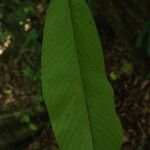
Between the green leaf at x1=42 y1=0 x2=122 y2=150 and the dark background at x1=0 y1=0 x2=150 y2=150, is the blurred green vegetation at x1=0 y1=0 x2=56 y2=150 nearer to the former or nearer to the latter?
the dark background at x1=0 y1=0 x2=150 y2=150

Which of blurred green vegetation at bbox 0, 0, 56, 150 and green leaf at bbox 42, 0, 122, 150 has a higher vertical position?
Answer: green leaf at bbox 42, 0, 122, 150

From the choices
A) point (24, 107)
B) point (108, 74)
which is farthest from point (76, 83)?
point (24, 107)

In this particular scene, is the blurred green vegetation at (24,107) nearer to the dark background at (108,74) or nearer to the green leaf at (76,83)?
the dark background at (108,74)

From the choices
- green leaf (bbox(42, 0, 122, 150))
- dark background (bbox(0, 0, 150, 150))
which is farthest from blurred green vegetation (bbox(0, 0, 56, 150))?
green leaf (bbox(42, 0, 122, 150))

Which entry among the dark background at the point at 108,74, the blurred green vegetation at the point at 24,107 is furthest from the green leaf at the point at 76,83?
the blurred green vegetation at the point at 24,107

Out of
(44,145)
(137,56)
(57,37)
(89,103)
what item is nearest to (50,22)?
(57,37)

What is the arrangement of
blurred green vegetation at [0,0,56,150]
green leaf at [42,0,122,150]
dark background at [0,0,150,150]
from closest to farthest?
green leaf at [42,0,122,150], dark background at [0,0,150,150], blurred green vegetation at [0,0,56,150]
